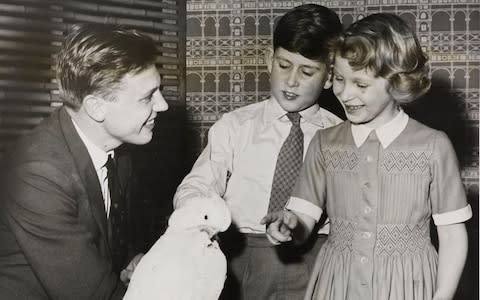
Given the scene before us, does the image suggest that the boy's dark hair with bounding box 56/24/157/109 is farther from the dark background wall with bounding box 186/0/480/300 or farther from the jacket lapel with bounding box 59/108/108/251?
the dark background wall with bounding box 186/0/480/300

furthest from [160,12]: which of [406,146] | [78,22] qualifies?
[406,146]

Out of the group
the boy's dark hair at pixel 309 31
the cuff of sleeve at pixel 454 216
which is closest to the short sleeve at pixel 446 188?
the cuff of sleeve at pixel 454 216

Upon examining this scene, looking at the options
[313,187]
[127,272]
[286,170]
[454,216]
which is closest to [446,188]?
[454,216]

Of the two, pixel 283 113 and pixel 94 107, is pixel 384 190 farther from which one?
pixel 94 107

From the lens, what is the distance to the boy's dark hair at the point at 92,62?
74 centimetres

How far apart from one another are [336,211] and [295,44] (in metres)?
0.28

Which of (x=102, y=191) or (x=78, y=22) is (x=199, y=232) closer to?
(x=102, y=191)

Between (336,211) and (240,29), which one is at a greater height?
(240,29)

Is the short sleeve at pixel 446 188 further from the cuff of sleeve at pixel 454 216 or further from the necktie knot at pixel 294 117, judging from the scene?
the necktie knot at pixel 294 117

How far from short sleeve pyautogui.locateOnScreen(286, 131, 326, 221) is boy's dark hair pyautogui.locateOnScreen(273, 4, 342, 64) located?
17cm

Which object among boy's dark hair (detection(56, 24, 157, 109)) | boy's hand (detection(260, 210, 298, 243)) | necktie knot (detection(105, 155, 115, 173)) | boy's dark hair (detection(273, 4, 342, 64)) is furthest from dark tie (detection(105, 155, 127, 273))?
boy's dark hair (detection(273, 4, 342, 64))

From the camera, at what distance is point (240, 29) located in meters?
1.15

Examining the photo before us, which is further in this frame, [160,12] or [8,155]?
[160,12]

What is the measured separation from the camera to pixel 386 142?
2.56 ft
